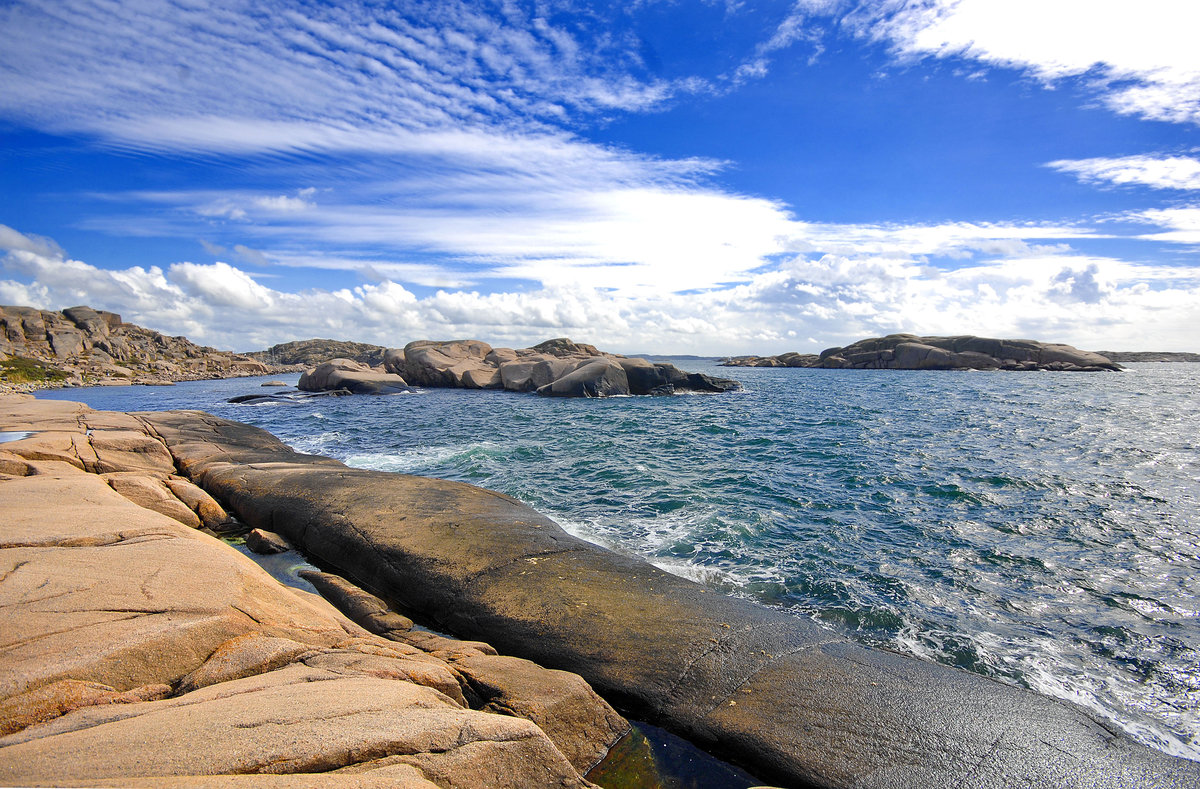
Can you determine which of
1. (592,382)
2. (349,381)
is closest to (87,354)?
(349,381)

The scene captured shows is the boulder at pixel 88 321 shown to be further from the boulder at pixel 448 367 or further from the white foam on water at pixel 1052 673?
the white foam on water at pixel 1052 673

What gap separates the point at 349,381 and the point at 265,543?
40.5m

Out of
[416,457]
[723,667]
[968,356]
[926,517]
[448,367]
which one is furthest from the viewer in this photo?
[968,356]

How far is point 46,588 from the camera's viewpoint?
15.0ft

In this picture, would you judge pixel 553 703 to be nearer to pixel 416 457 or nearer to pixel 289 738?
pixel 289 738

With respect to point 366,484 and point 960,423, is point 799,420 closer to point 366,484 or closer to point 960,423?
point 960,423

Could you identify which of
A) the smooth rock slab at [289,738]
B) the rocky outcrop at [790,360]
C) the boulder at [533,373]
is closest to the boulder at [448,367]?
the boulder at [533,373]

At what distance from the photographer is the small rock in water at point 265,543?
910cm

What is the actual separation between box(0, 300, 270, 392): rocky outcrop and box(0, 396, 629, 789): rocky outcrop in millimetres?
77621

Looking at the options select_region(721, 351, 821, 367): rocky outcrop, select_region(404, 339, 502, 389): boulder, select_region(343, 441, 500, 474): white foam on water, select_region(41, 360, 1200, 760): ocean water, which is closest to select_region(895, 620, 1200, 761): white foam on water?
select_region(41, 360, 1200, 760): ocean water

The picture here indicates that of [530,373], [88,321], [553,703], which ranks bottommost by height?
[553,703]

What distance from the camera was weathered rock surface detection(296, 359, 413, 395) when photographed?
46.0 meters

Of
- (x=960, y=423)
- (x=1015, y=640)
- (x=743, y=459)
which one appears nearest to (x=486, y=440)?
(x=743, y=459)

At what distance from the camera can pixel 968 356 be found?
7825 cm
